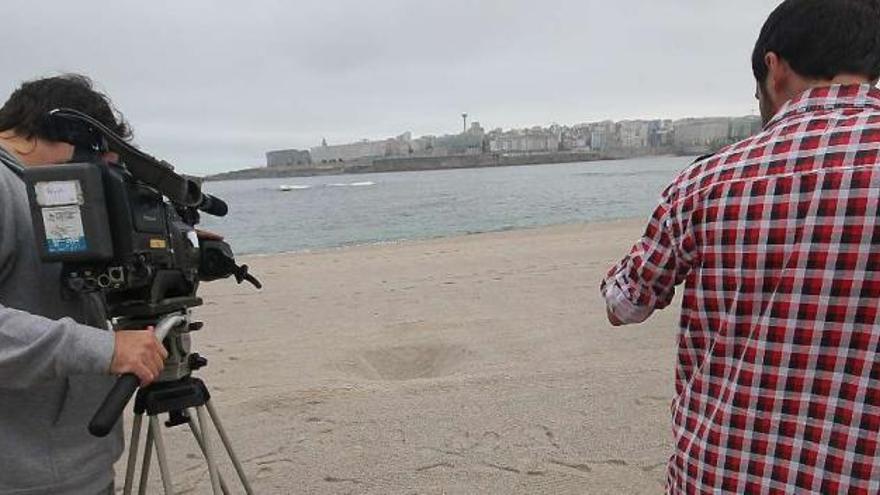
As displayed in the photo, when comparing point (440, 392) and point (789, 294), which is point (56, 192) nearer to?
point (789, 294)

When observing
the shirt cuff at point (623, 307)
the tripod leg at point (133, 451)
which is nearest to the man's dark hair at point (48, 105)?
the tripod leg at point (133, 451)

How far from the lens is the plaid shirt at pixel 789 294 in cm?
113

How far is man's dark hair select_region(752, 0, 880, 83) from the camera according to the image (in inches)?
46.4

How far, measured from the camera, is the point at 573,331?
218 inches

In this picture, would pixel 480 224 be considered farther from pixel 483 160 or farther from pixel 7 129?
pixel 483 160

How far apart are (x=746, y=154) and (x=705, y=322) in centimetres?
34

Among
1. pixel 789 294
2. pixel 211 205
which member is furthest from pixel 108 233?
pixel 789 294

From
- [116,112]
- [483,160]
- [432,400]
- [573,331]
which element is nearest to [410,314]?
[573,331]

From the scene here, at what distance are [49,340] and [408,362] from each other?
3.93m

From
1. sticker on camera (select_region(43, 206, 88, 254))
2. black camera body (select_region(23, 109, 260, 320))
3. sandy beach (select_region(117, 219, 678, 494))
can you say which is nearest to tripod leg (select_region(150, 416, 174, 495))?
black camera body (select_region(23, 109, 260, 320))

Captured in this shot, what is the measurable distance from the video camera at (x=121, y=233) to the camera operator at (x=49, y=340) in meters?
0.07

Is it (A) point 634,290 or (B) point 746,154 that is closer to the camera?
(B) point 746,154

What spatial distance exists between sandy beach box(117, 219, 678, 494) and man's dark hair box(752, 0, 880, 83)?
7.35ft

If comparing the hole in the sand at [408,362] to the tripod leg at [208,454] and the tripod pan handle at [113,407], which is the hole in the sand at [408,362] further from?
the tripod pan handle at [113,407]
